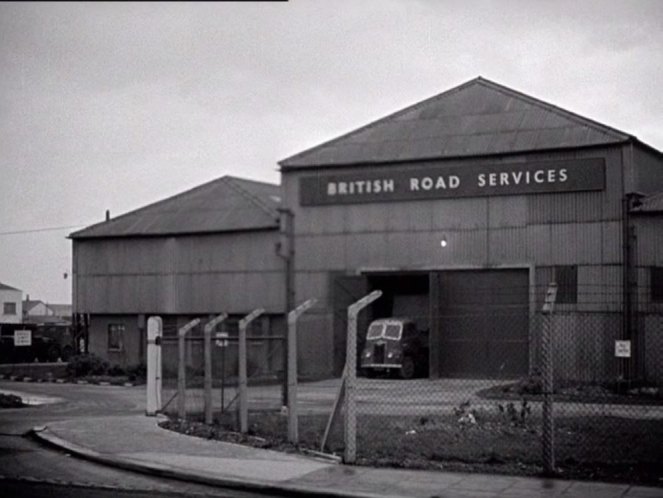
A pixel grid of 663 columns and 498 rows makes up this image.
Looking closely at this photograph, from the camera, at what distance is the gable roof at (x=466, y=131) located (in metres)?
36.5

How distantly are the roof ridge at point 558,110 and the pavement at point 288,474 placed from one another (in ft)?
78.4

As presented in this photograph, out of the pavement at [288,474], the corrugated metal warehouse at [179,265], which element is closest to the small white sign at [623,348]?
the pavement at [288,474]

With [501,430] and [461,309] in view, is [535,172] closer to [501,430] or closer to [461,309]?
A: [461,309]

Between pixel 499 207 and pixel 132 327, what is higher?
pixel 499 207

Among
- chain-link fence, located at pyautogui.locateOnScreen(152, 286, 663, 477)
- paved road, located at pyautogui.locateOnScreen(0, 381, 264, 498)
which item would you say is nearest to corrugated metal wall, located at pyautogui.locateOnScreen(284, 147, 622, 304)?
chain-link fence, located at pyautogui.locateOnScreen(152, 286, 663, 477)

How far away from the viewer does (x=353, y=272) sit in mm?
39781

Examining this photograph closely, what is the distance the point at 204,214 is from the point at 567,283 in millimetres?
18806

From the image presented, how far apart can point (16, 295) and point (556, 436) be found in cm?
8493

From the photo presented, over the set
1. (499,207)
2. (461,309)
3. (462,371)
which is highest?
(499,207)

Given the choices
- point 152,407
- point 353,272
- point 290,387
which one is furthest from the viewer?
point 353,272

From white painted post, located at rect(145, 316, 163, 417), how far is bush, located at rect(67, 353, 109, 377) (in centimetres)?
2207

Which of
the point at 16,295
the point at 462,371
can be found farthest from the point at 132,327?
the point at 16,295

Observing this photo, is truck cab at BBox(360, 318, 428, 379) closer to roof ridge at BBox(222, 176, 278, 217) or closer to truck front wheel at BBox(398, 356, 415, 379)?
truck front wheel at BBox(398, 356, 415, 379)

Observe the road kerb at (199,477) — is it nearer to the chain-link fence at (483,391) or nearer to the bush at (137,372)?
the chain-link fence at (483,391)
